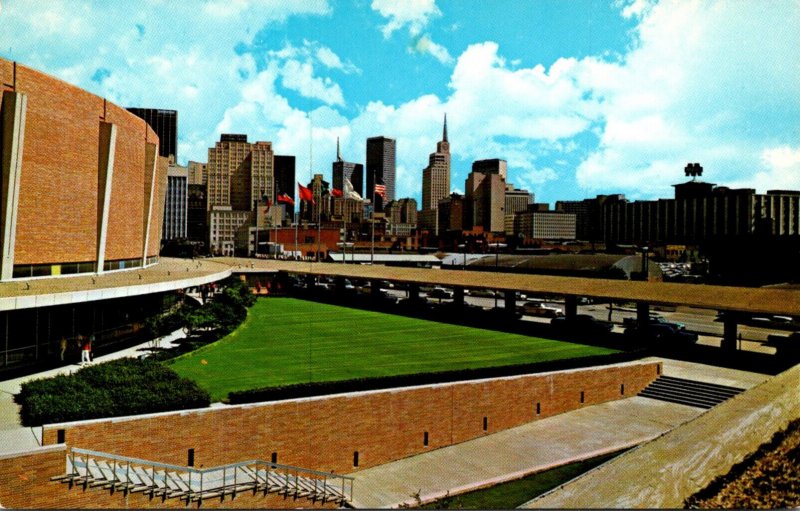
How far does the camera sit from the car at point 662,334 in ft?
103

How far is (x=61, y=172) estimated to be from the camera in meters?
28.3

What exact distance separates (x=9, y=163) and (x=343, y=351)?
16438mm

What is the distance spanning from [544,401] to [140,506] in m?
16.6

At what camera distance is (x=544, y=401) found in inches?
988

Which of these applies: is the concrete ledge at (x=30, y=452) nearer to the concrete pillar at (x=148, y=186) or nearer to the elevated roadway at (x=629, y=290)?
the elevated roadway at (x=629, y=290)

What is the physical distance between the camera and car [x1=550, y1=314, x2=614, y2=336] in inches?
1356

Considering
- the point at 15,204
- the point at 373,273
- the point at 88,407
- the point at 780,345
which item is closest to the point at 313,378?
the point at 88,407

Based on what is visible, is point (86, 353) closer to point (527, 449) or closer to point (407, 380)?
point (407, 380)

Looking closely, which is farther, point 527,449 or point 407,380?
point 407,380

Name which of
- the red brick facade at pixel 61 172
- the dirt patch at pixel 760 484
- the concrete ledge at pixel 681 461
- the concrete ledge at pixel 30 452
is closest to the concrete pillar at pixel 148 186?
the red brick facade at pixel 61 172

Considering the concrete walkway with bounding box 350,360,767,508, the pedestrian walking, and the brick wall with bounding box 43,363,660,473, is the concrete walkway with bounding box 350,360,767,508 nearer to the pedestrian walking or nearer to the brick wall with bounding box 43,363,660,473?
the brick wall with bounding box 43,363,660,473

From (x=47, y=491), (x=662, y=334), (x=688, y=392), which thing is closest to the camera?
(x=47, y=491)

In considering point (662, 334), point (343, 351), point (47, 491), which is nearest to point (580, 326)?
point (662, 334)

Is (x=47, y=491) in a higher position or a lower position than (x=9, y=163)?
lower
